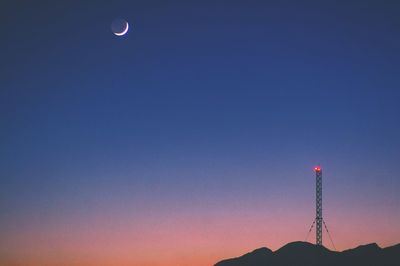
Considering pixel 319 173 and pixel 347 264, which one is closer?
pixel 319 173

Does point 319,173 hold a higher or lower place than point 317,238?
higher

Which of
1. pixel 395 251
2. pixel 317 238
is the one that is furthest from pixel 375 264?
pixel 317 238

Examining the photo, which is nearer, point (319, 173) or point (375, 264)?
point (319, 173)

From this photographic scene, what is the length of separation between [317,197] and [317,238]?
12.7m

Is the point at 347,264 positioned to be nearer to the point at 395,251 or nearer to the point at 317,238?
the point at 395,251

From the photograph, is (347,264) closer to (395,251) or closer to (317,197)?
(395,251)

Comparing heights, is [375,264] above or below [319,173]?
below

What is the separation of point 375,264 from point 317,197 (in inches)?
1563

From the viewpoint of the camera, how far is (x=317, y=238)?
167 m

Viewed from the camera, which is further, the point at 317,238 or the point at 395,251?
the point at 395,251

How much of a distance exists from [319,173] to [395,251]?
47836 mm

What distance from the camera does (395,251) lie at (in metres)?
191

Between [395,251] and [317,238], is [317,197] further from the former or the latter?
[395,251]

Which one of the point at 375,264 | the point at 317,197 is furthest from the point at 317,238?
the point at 375,264
